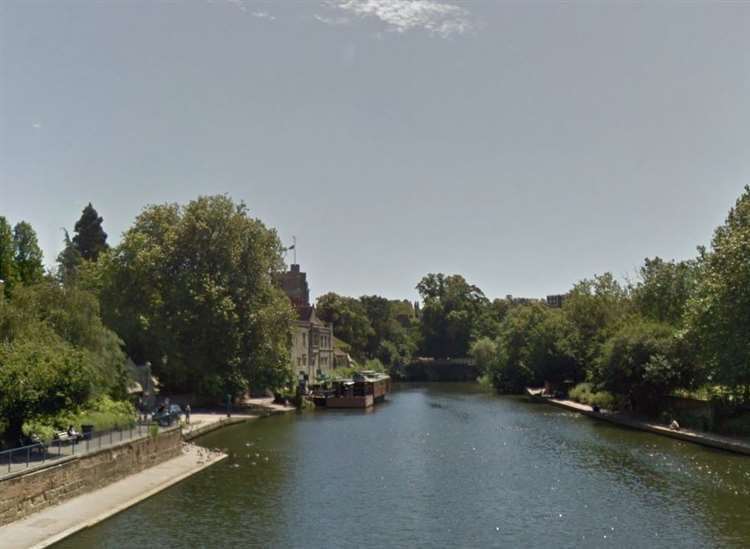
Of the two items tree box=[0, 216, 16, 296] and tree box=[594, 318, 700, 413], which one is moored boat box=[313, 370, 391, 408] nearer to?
tree box=[594, 318, 700, 413]

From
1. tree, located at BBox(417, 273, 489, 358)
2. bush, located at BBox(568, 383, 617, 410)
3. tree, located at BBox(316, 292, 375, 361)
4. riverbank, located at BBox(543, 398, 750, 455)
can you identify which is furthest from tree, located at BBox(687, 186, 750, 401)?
tree, located at BBox(417, 273, 489, 358)

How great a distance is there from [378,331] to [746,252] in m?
110

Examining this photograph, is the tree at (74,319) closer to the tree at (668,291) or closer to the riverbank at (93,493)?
the riverbank at (93,493)

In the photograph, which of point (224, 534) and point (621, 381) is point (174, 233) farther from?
point (224, 534)

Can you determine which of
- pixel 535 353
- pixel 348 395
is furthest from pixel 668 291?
pixel 348 395

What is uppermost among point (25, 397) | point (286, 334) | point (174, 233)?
point (174, 233)

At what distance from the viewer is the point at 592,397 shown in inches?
2685

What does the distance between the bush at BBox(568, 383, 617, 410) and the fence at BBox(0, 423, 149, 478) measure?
4042 centimetres

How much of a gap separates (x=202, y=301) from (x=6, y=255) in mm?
21299

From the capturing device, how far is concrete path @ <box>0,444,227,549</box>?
2192 cm

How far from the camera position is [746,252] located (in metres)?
41.8

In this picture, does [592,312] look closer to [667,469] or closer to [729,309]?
[729,309]

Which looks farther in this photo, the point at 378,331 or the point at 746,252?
the point at 378,331

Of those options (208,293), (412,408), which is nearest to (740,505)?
(208,293)
